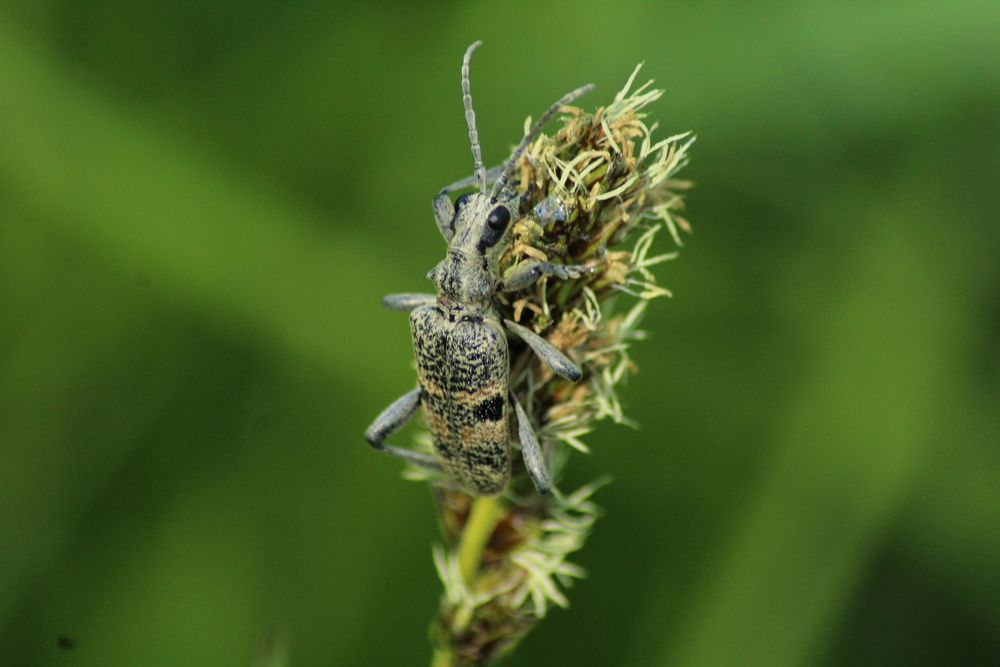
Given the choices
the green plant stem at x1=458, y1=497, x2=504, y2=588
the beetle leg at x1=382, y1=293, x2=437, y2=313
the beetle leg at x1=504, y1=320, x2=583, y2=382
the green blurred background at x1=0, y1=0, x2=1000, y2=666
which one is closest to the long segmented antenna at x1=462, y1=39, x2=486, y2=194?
the beetle leg at x1=382, y1=293, x2=437, y2=313

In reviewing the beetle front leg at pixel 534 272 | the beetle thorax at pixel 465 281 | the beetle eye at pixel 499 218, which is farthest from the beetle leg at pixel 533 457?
the beetle eye at pixel 499 218

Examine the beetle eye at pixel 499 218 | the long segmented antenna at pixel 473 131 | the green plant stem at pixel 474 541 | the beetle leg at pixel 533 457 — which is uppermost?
the long segmented antenna at pixel 473 131

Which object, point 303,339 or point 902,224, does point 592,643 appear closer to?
point 303,339

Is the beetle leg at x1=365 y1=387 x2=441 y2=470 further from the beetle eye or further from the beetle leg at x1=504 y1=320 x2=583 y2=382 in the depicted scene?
the beetle leg at x1=504 y1=320 x2=583 y2=382

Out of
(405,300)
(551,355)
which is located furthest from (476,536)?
(405,300)

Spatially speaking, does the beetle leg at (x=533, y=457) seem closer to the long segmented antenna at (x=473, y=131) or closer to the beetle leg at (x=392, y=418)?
the beetle leg at (x=392, y=418)
